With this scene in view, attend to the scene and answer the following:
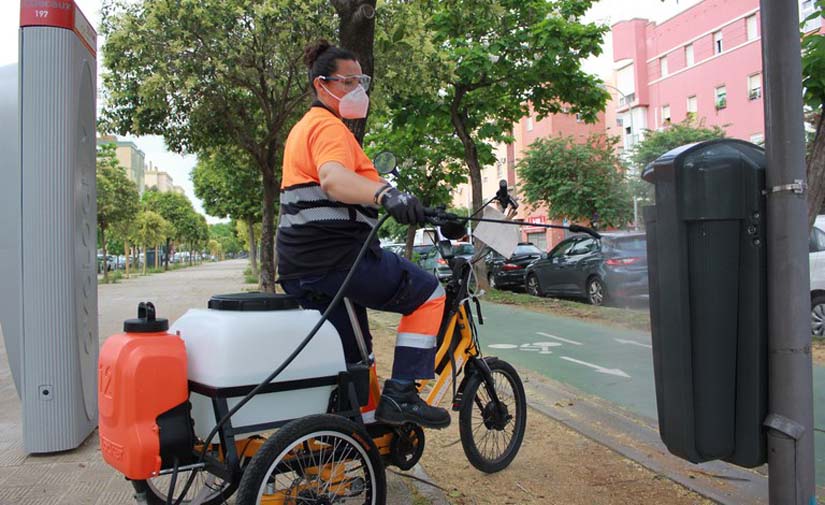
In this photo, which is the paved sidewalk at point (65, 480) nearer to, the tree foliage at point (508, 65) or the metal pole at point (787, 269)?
the metal pole at point (787, 269)

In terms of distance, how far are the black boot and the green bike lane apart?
237 centimetres

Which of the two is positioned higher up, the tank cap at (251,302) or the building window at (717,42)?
the building window at (717,42)

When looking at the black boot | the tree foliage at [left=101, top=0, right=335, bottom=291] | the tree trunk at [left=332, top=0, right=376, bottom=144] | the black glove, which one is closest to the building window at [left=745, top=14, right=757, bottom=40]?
the tree foliage at [left=101, top=0, right=335, bottom=291]

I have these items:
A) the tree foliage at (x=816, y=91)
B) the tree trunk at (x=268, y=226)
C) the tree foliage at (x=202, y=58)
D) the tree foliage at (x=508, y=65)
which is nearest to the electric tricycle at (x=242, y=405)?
the tree foliage at (x=816, y=91)

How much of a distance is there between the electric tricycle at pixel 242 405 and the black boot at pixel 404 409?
3.8 inches

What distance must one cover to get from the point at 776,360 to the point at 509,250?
1.28m

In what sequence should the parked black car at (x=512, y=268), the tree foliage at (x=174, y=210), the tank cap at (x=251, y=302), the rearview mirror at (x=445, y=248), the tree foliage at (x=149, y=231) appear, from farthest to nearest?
the tree foliage at (x=174, y=210) < the tree foliage at (x=149, y=231) < the parked black car at (x=512, y=268) < the rearview mirror at (x=445, y=248) < the tank cap at (x=251, y=302)

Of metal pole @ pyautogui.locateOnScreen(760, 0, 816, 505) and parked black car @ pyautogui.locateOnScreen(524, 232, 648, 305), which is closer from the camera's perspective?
metal pole @ pyautogui.locateOnScreen(760, 0, 816, 505)

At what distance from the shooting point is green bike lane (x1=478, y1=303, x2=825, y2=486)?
5.69m

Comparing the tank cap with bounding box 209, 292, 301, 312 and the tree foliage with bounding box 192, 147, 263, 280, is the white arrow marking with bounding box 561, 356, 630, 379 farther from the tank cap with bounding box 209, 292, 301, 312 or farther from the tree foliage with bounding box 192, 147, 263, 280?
the tree foliage with bounding box 192, 147, 263, 280

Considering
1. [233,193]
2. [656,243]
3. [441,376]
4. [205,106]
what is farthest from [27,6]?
[233,193]

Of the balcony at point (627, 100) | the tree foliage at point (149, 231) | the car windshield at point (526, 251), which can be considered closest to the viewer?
the car windshield at point (526, 251)

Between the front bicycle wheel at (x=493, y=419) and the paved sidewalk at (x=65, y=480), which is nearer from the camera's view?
the paved sidewalk at (x=65, y=480)

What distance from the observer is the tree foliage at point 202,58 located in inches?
400
